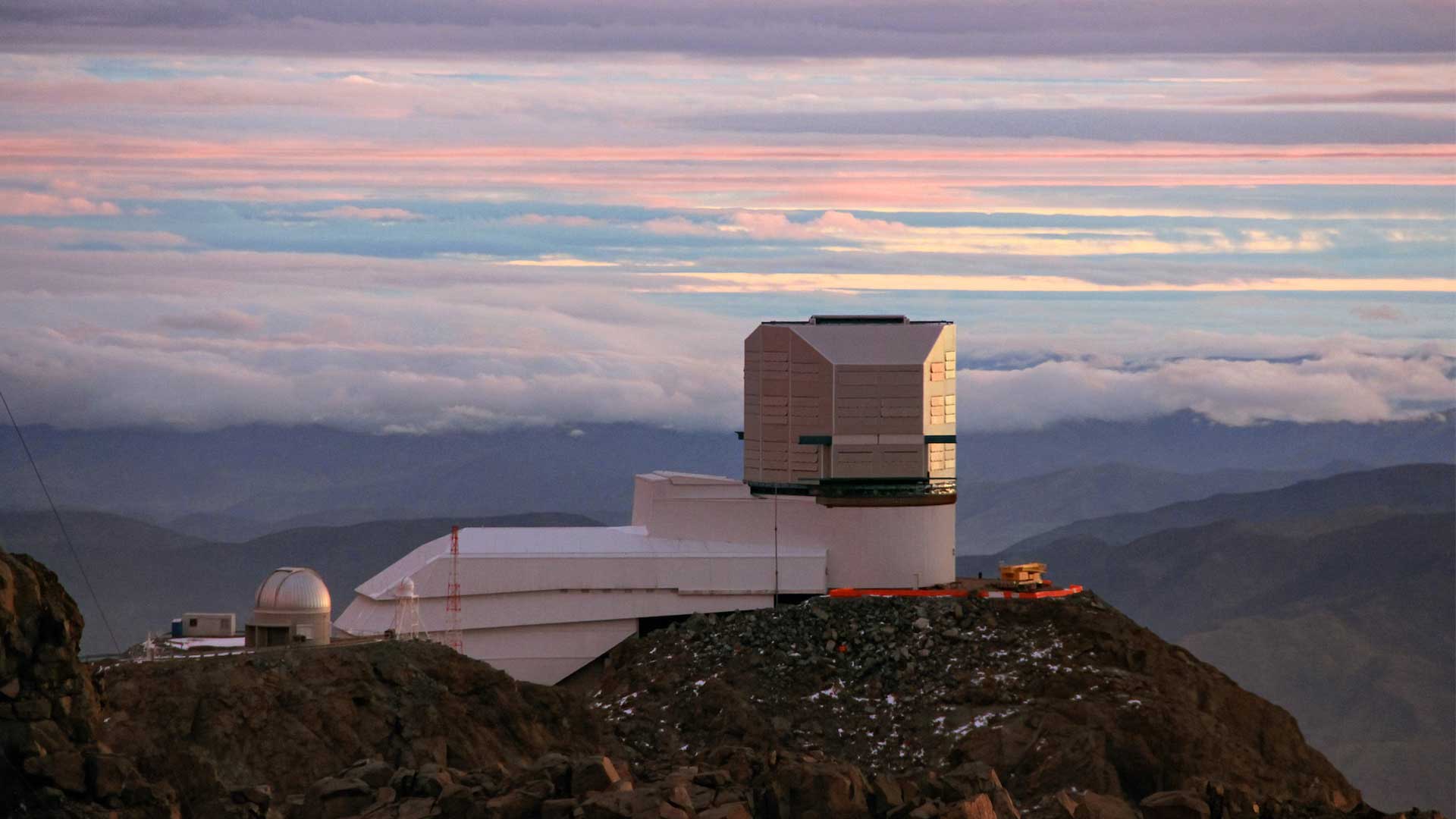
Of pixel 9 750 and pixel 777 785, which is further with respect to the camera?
pixel 777 785

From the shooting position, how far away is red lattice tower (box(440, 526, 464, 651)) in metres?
65.6

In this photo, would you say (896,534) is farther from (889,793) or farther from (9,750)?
(9,750)

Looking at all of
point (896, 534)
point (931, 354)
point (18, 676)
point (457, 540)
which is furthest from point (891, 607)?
point (18, 676)

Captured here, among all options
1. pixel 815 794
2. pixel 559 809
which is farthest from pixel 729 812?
pixel 559 809

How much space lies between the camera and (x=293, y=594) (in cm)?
6009

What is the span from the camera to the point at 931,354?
230 feet

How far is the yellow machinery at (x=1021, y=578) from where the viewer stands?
69750 mm

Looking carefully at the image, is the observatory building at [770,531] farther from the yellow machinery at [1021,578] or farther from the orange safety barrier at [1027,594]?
the orange safety barrier at [1027,594]

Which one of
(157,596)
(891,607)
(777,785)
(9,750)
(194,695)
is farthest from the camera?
(157,596)

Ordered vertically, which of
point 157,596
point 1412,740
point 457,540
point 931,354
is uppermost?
point 931,354

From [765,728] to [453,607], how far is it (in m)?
10.4

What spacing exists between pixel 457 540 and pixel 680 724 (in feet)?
36.2

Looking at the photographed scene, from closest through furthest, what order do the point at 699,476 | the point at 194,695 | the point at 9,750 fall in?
the point at 9,750 → the point at 194,695 → the point at 699,476

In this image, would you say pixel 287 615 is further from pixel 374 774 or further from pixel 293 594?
pixel 374 774
